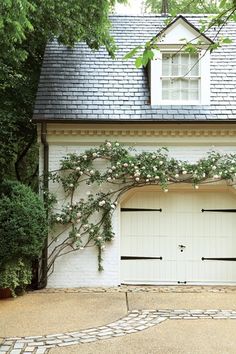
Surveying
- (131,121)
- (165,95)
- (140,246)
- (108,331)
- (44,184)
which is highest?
(165,95)

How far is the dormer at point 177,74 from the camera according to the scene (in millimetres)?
10875

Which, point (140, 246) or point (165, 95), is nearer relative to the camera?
point (140, 246)

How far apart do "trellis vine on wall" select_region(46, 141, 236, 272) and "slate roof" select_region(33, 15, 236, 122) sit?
90 cm

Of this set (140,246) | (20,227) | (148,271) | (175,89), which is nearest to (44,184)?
(20,227)

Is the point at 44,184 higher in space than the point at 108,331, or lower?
higher

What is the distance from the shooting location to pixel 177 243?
34.6 ft

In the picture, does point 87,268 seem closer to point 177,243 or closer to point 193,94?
point 177,243

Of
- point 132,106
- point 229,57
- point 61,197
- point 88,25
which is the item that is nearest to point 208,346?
point 61,197

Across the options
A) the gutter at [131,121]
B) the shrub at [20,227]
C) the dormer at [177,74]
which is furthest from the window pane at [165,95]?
the shrub at [20,227]

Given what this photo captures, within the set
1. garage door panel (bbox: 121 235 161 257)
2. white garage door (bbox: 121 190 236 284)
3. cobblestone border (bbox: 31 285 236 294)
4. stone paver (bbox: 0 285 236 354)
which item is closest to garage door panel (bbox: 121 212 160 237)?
white garage door (bbox: 121 190 236 284)

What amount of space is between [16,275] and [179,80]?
620cm

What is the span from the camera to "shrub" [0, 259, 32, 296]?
28.9 ft

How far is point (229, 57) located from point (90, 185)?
542cm

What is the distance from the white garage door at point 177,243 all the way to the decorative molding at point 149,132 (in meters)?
1.64
